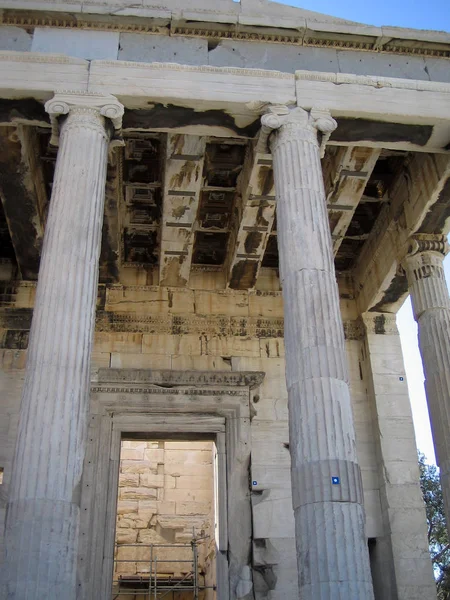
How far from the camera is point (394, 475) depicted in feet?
48.1

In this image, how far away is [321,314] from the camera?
9.95 metres

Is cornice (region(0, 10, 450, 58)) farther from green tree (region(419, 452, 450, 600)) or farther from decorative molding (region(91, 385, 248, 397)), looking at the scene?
green tree (region(419, 452, 450, 600))

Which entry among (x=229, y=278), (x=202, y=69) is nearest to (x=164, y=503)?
(x=229, y=278)

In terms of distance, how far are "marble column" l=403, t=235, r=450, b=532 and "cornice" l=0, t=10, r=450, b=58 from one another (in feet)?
12.8

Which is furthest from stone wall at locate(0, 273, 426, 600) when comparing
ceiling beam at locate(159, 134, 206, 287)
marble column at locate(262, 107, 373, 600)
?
marble column at locate(262, 107, 373, 600)

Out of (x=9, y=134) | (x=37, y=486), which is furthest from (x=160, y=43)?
(x=37, y=486)

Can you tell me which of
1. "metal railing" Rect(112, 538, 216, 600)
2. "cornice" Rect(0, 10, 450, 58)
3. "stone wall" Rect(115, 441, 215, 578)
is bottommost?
"metal railing" Rect(112, 538, 216, 600)

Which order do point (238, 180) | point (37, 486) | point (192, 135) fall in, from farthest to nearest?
point (238, 180) < point (192, 135) < point (37, 486)

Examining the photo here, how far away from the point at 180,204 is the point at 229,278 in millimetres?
2665

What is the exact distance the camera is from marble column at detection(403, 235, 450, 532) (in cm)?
1328

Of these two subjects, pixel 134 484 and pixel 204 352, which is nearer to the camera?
pixel 204 352

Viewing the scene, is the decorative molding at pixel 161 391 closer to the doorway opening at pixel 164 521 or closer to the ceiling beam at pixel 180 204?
the ceiling beam at pixel 180 204

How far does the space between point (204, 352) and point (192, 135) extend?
5163mm

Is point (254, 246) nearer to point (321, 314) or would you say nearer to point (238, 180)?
point (238, 180)
